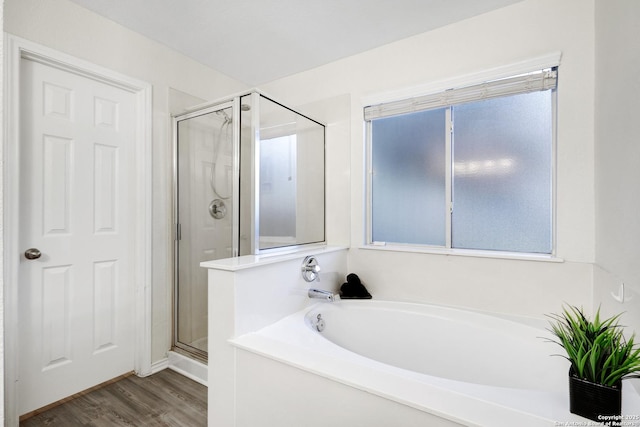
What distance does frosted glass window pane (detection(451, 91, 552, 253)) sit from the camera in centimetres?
202

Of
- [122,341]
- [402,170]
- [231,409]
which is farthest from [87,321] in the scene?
[402,170]

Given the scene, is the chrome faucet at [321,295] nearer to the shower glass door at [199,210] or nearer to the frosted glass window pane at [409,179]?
the shower glass door at [199,210]

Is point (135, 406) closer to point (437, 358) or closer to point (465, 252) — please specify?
point (437, 358)

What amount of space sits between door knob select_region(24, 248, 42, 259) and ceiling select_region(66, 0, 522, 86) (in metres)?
1.52

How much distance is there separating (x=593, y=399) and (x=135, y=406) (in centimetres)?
223

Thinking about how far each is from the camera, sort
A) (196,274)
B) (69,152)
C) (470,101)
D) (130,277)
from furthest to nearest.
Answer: (196,274)
(130,277)
(470,101)
(69,152)

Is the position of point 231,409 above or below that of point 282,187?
below

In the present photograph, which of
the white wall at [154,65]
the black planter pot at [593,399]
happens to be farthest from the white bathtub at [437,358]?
the white wall at [154,65]

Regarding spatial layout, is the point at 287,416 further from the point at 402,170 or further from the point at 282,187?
the point at 402,170

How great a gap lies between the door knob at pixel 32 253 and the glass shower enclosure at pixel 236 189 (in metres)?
0.83

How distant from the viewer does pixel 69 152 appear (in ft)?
6.59

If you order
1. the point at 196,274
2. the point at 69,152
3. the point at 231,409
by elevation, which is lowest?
the point at 231,409

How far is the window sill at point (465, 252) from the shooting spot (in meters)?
1.95

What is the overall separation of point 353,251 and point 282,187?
0.78 m
